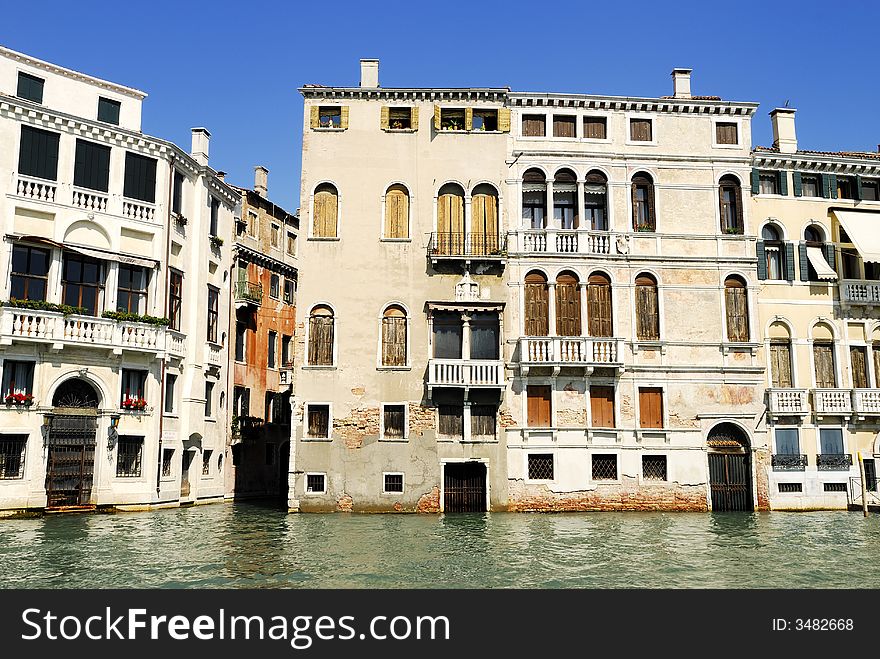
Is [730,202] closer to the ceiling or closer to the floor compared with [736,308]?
closer to the ceiling

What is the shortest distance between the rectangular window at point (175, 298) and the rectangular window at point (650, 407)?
1641 centimetres

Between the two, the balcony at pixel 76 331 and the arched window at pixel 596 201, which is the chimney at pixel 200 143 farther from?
the arched window at pixel 596 201

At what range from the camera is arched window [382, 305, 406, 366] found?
27.3m

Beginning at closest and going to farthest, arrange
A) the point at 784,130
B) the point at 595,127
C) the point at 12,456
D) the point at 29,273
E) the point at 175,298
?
the point at 12,456 → the point at 29,273 → the point at 595,127 → the point at 175,298 → the point at 784,130

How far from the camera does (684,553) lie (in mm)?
17875

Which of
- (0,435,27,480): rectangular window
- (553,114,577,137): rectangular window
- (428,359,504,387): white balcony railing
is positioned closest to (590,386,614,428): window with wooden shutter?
(428,359,504,387): white balcony railing

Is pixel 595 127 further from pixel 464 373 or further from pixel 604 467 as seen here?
pixel 604 467

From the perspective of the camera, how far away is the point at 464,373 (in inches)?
1046

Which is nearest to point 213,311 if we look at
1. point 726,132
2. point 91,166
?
point 91,166

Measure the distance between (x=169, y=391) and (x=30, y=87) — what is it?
10846 mm

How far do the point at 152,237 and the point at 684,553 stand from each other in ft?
65.2

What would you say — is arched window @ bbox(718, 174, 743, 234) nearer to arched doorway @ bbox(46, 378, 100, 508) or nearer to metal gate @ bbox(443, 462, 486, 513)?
metal gate @ bbox(443, 462, 486, 513)

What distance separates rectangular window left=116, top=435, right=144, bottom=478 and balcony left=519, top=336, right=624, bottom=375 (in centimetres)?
1293
